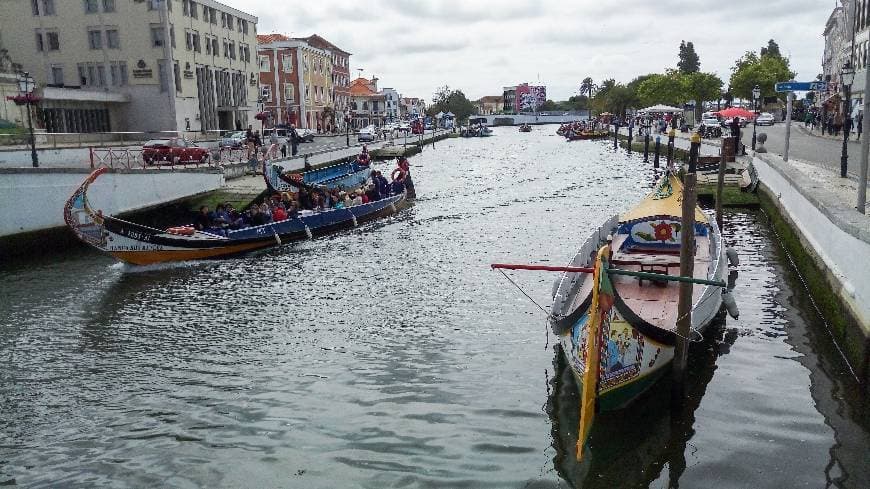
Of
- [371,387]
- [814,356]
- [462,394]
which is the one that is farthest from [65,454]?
[814,356]

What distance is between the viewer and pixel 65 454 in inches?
373

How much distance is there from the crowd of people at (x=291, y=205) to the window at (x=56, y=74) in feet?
108

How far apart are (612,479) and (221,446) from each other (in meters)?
5.33

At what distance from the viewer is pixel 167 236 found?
2020cm

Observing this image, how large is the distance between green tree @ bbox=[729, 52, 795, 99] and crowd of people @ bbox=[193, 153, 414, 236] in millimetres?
46902

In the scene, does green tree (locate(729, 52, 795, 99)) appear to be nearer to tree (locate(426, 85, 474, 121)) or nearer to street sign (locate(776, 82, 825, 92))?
street sign (locate(776, 82, 825, 92))

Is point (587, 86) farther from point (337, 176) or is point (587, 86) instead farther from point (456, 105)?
point (337, 176)

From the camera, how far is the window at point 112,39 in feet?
163

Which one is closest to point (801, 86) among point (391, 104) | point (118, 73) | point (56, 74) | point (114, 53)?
point (118, 73)

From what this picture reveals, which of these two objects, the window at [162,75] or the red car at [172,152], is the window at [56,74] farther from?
the red car at [172,152]

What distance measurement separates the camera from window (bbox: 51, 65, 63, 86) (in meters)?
50.6

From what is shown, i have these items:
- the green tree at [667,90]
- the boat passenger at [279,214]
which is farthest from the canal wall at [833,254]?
the green tree at [667,90]

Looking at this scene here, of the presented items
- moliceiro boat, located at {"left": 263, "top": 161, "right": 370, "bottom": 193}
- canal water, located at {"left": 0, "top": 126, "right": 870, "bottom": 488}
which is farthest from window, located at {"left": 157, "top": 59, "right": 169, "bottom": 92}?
canal water, located at {"left": 0, "top": 126, "right": 870, "bottom": 488}

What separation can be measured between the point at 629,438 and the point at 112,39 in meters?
51.4
